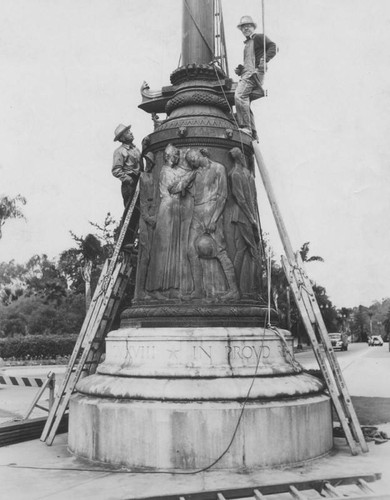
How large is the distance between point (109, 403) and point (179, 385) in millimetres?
952

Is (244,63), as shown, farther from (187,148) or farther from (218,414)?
(218,414)

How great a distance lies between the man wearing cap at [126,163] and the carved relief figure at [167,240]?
43.2 inches

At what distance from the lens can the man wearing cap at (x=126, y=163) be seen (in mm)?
10102

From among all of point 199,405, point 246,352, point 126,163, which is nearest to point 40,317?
point 126,163

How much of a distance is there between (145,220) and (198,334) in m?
2.32

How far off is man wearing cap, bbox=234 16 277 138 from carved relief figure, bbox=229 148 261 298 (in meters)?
0.82

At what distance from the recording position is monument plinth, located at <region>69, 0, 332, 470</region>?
715cm

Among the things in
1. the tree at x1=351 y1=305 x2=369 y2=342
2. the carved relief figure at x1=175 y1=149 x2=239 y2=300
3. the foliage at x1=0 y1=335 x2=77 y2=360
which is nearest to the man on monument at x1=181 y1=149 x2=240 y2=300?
the carved relief figure at x1=175 y1=149 x2=239 y2=300

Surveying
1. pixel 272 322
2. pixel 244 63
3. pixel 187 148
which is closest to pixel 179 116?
pixel 187 148

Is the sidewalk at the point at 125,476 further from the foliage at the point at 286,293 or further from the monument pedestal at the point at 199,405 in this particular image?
the foliage at the point at 286,293

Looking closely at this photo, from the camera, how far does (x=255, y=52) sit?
998cm

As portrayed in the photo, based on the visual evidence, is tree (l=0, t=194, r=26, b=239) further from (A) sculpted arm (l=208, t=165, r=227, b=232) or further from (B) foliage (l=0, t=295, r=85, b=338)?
(A) sculpted arm (l=208, t=165, r=227, b=232)

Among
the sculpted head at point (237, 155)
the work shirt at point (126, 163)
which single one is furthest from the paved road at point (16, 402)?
the sculpted head at point (237, 155)

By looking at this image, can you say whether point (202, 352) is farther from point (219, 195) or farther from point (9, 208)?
point (9, 208)
